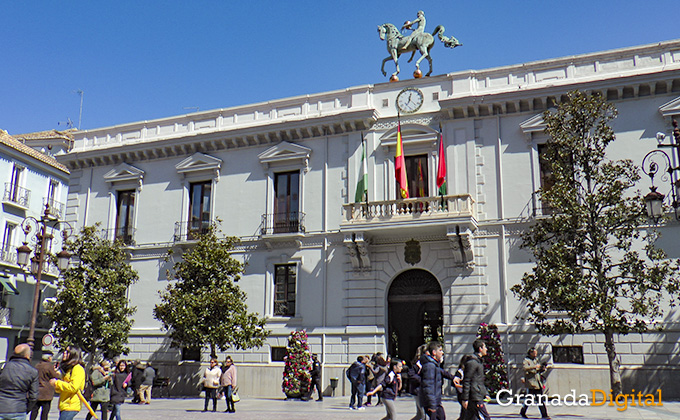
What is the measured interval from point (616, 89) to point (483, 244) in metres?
7.14

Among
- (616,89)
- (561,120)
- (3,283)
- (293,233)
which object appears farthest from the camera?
(3,283)

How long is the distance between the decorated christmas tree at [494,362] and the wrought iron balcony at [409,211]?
398cm

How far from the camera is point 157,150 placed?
1131 inches

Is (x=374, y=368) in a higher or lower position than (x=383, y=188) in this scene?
lower

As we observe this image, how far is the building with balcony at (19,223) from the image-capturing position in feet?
110

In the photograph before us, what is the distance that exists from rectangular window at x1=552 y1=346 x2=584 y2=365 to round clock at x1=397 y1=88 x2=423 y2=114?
34.1ft

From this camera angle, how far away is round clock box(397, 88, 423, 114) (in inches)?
971

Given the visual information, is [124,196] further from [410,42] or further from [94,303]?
[410,42]

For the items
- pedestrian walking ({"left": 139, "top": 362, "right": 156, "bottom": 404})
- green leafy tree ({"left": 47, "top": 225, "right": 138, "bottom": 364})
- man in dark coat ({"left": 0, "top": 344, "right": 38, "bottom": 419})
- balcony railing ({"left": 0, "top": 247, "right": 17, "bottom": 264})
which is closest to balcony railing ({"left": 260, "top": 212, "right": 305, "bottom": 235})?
green leafy tree ({"left": 47, "top": 225, "right": 138, "bottom": 364})

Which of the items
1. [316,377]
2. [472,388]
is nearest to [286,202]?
[316,377]

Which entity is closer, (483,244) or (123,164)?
(483,244)

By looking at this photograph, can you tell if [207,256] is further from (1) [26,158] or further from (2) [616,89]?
(1) [26,158]

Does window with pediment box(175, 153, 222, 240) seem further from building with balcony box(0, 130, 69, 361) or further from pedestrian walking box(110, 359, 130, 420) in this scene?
pedestrian walking box(110, 359, 130, 420)

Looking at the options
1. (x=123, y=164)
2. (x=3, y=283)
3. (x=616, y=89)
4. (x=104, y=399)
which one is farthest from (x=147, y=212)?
(x=616, y=89)
